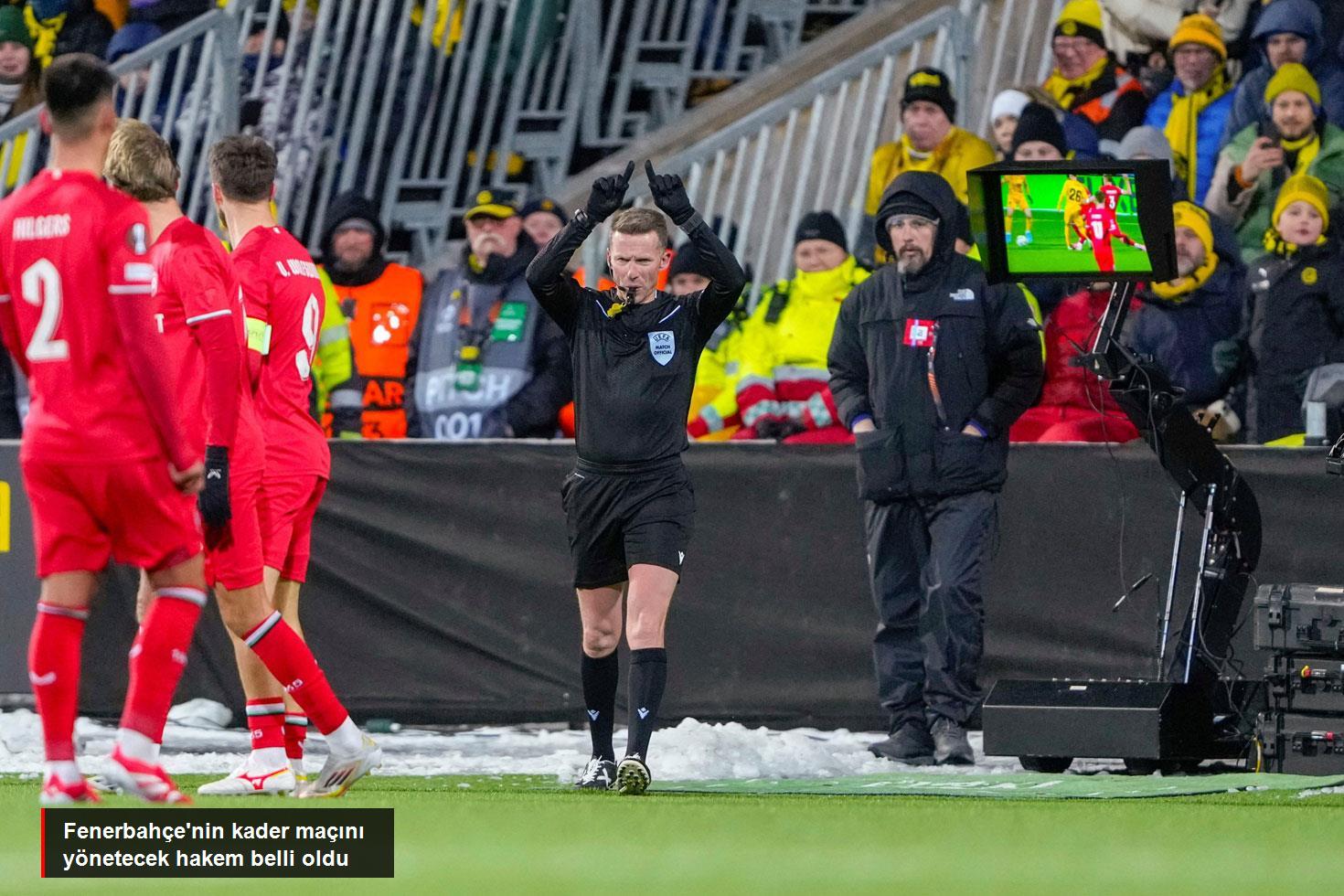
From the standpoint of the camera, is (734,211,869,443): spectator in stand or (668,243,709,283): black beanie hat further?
(668,243,709,283): black beanie hat

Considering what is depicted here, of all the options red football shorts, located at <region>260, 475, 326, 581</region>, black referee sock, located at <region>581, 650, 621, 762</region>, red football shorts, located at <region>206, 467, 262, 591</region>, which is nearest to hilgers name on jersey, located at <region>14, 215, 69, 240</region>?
red football shorts, located at <region>206, 467, 262, 591</region>

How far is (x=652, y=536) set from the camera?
27.6 ft

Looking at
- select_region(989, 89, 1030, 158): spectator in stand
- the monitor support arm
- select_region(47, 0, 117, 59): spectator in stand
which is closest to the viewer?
the monitor support arm

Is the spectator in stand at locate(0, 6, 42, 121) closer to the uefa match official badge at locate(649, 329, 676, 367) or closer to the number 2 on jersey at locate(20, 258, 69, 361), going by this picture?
the uefa match official badge at locate(649, 329, 676, 367)

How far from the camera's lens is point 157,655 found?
6828mm

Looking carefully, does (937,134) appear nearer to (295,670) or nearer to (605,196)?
(605,196)

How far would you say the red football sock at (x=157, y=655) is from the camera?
22.3ft

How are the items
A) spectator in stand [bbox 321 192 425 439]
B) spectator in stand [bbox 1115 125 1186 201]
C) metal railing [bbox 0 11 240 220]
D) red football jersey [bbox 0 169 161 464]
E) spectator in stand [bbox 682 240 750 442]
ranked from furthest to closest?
metal railing [bbox 0 11 240 220], spectator in stand [bbox 321 192 425 439], spectator in stand [bbox 1115 125 1186 201], spectator in stand [bbox 682 240 750 442], red football jersey [bbox 0 169 161 464]

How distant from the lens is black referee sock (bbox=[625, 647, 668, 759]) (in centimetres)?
830

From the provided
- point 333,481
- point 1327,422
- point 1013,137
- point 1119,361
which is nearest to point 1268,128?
point 1013,137

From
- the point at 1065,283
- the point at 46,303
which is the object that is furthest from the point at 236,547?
the point at 1065,283

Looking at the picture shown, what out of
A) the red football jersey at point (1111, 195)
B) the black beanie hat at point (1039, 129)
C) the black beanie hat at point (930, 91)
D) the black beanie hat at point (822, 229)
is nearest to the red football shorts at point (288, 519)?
the red football jersey at point (1111, 195)

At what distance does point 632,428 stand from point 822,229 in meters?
3.93

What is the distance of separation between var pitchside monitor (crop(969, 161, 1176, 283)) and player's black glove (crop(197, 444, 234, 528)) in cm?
348
